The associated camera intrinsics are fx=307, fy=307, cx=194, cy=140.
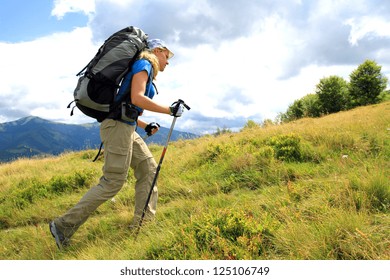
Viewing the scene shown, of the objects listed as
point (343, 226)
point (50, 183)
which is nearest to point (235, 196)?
point (343, 226)

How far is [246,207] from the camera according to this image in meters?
4.11

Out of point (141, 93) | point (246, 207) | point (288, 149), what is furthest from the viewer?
point (288, 149)

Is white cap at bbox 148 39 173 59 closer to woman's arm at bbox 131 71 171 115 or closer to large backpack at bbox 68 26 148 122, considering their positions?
large backpack at bbox 68 26 148 122

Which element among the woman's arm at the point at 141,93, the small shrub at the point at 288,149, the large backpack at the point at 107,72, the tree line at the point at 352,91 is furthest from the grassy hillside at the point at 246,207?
the tree line at the point at 352,91

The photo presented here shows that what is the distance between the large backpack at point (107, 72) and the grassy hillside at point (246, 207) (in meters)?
1.79

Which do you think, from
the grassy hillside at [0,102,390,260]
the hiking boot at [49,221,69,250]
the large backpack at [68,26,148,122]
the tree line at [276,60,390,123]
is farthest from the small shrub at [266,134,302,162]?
the tree line at [276,60,390,123]

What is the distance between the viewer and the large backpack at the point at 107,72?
3955 mm

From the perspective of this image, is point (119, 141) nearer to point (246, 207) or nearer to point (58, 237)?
point (58, 237)

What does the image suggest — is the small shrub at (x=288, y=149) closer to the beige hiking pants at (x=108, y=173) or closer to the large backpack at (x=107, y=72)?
the beige hiking pants at (x=108, y=173)

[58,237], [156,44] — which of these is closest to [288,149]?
[156,44]

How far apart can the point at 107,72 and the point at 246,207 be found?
2533 millimetres

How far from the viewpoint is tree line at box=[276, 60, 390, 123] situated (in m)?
45.3

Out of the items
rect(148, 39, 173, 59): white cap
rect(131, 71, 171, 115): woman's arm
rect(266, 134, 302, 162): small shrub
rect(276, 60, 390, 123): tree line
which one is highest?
rect(276, 60, 390, 123): tree line

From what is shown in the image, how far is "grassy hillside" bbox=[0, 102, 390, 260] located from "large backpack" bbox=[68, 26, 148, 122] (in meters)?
1.79
